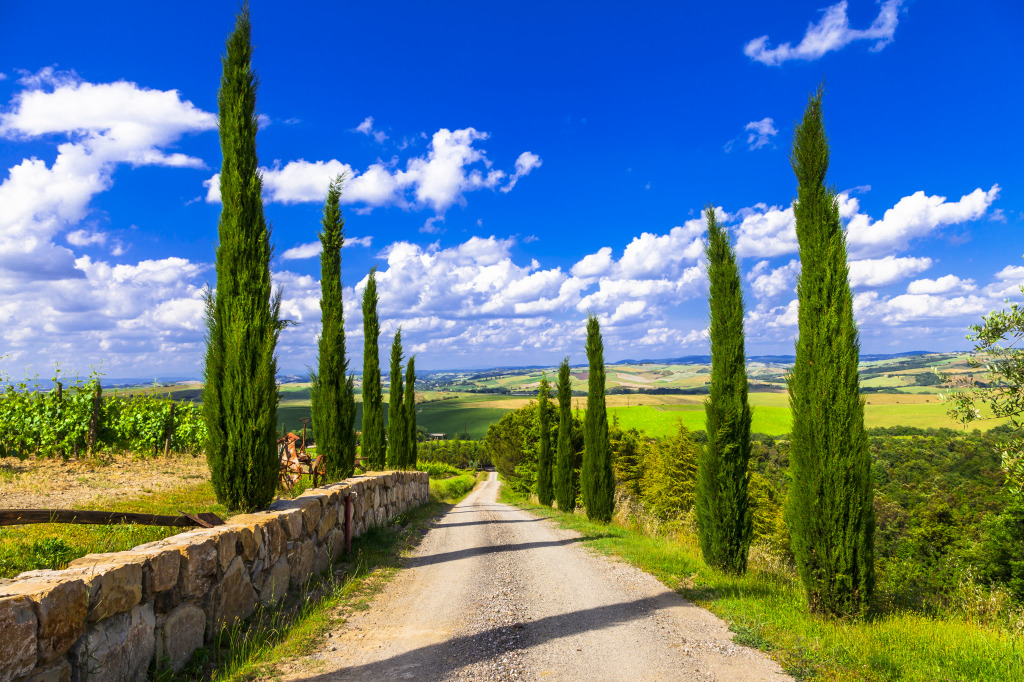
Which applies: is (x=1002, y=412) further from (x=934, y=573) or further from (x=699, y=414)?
(x=699, y=414)

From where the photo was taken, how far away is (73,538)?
4.37m

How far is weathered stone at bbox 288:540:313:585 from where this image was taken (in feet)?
19.7

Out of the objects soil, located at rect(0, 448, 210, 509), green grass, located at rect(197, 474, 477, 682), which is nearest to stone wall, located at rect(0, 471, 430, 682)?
green grass, located at rect(197, 474, 477, 682)

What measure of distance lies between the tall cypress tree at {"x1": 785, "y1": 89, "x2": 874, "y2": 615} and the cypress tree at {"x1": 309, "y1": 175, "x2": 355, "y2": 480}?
345 inches

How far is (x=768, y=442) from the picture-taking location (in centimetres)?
4200

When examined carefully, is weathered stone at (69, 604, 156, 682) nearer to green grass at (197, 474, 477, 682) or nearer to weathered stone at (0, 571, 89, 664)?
weathered stone at (0, 571, 89, 664)

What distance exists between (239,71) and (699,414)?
62117 mm

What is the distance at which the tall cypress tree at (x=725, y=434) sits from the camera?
8.19 meters

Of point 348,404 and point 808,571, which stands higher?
point 348,404

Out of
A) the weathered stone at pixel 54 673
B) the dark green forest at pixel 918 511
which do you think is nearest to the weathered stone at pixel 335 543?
the weathered stone at pixel 54 673

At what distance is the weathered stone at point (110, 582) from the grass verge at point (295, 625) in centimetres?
67

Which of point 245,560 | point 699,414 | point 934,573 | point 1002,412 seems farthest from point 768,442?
point 245,560

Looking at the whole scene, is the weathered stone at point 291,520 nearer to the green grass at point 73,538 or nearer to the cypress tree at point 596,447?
the green grass at point 73,538

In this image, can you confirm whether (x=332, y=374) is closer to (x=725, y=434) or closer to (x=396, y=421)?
(x=725, y=434)
